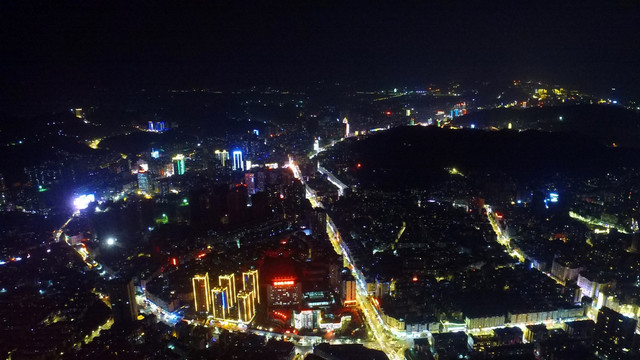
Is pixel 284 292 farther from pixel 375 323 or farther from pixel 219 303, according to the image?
pixel 375 323

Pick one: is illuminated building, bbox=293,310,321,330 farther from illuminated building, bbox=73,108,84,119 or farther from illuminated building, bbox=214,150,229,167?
illuminated building, bbox=73,108,84,119

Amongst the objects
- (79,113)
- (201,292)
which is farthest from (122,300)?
(79,113)

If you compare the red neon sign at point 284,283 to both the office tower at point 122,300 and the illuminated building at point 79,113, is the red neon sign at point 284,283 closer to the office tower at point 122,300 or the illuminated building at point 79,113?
the office tower at point 122,300

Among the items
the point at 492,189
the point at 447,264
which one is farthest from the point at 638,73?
the point at 447,264

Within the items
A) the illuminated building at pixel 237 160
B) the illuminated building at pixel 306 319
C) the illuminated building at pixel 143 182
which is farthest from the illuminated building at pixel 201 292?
the illuminated building at pixel 237 160

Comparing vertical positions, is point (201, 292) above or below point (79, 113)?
below

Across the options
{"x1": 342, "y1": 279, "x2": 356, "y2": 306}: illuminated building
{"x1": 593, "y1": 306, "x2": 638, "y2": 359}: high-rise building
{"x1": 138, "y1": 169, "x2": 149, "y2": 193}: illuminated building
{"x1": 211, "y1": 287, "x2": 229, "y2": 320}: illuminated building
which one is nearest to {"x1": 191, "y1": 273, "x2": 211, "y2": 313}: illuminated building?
{"x1": 211, "y1": 287, "x2": 229, "y2": 320}: illuminated building
